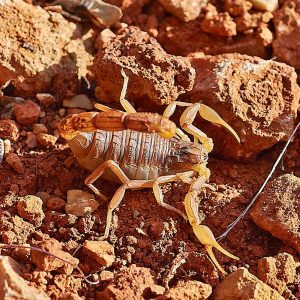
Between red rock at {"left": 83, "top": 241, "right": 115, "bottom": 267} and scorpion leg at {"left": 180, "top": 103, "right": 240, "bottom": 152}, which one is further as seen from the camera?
scorpion leg at {"left": 180, "top": 103, "right": 240, "bottom": 152}

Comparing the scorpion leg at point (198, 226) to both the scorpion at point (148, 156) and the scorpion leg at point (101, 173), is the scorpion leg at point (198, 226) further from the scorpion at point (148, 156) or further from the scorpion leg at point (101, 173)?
the scorpion leg at point (101, 173)

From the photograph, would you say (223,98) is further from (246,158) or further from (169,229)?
(169,229)

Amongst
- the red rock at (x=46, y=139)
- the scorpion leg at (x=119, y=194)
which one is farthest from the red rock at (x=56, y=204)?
the red rock at (x=46, y=139)

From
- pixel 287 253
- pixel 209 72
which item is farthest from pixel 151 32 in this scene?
pixel 287 253

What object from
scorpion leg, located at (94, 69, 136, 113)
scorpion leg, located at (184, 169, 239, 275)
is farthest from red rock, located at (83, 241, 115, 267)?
scorpion leg, located at (94, 69, 136, 113)

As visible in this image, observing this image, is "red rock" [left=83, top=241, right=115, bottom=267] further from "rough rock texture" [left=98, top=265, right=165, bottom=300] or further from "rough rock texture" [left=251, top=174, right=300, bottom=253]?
"rough rock texture" [left=251, top=174, right=300, bottom=253]

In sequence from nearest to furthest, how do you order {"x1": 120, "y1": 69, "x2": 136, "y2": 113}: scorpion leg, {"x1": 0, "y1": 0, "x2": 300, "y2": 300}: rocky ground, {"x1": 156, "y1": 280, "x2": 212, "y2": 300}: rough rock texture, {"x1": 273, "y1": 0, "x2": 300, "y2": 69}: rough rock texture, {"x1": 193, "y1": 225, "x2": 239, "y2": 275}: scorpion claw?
1. {"x1": 156, "y1": 280, "x2": 212, "y2": 300}: rough rock texture
2. {"x1": 0, "y1": 0, "x2": 300, "y2": 300}: rocky ground
3. {"x1": 193, "y1": 225, "x2": 239, "y2": 275}: scorpion claw
4. {"x1": 120, "y1": 69, "x2": 136, "y2": 113}: scorpion leg
5. {"x1": 273, "y1": 0, "x2": 300, "y2": 69}: rough rock texture

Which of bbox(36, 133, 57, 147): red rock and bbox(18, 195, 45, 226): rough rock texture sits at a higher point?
bbox(36, 133, 57, 147): red rock
